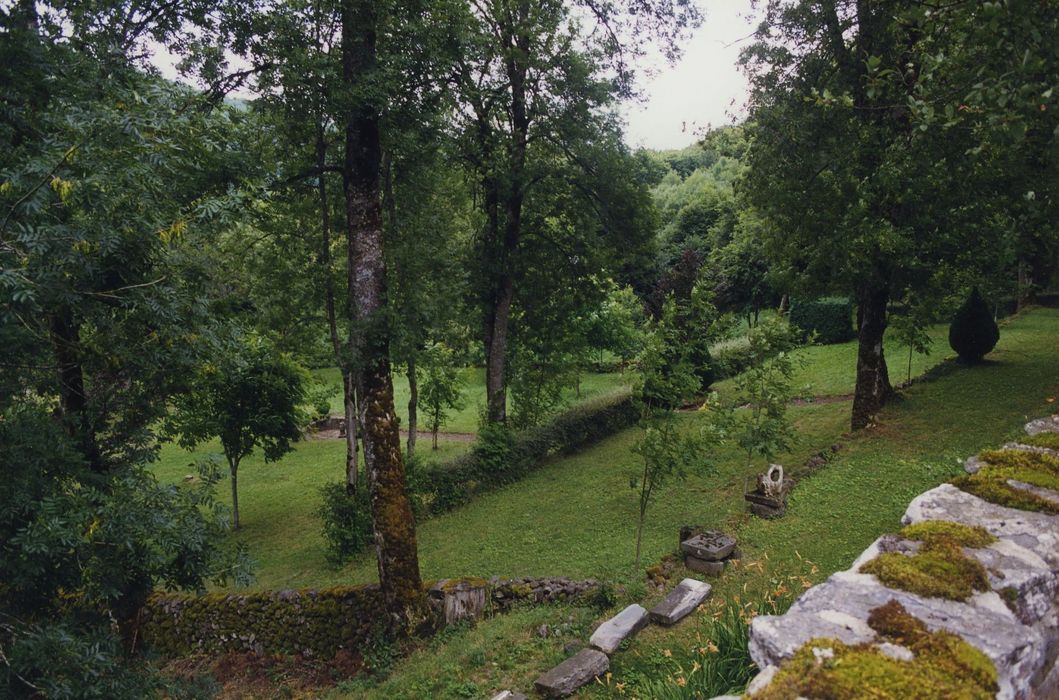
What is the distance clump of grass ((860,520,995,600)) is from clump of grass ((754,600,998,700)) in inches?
15.6

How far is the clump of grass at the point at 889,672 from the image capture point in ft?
7.42

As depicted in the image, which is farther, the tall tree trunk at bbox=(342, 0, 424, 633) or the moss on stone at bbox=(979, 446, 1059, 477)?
the tall tree trunk at bbox=(342, 0, 424, 633)

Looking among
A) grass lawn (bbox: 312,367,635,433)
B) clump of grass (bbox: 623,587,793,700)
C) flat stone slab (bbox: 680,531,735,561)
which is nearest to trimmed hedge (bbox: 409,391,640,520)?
grass lawn (bbox: 312,367,635,433)

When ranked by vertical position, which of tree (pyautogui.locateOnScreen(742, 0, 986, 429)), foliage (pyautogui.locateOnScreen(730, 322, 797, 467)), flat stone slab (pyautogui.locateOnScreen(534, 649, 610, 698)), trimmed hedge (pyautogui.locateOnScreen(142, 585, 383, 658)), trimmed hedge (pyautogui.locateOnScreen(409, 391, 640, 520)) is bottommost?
trimmed hedge (pyautogui.locateOnScreen(142, 585, 383, 658))

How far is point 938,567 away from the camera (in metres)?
3.08

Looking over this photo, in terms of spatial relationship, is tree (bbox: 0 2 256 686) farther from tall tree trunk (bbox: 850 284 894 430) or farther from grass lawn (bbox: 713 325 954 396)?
grass lawn (bbox: 713 325 954 396)

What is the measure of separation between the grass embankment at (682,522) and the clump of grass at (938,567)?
1697mm

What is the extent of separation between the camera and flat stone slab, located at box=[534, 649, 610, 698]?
5.50 metres

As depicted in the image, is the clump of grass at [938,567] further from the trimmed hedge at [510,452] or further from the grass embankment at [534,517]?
the trimmed hedge at [510,452]

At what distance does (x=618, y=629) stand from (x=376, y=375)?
4.29 metres

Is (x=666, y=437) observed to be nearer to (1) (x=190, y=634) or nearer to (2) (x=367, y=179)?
(2) (x=367, y=179)

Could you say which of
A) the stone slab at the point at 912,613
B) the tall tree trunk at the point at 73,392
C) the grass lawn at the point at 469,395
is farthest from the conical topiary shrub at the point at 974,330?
the tall tree trunk at the point at 73,392

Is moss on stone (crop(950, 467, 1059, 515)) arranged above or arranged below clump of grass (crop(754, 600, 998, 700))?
above

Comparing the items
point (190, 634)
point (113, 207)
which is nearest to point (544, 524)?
point (190, 634)
